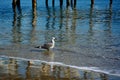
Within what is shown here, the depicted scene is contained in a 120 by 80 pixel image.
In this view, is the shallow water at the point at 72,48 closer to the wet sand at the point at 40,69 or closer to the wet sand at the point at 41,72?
the wet sand at the point at 40,69

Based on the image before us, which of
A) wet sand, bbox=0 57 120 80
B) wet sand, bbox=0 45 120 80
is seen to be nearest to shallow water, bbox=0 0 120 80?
Answer: wet sand, bbox=0 45 120 80

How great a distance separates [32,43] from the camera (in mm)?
14453

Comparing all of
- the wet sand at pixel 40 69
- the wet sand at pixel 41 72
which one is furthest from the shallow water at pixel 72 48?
the wet sand at pixel 41 72

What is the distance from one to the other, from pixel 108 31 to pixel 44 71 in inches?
397

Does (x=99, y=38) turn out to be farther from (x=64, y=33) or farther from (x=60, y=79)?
(x=60, y=79)

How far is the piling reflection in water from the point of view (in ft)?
27.2

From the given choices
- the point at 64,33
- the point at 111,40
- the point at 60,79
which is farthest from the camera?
the point at 64,33

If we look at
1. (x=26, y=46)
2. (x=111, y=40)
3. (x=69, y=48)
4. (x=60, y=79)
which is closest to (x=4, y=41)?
(x=26, y=46)

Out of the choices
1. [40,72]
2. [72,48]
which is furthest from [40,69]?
[72,48]

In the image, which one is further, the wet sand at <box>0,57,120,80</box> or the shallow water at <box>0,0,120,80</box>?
the shallow water at <box>0,0,120,80</box>

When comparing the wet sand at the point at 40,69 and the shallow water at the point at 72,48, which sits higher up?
the wet sand at the point at 40,69

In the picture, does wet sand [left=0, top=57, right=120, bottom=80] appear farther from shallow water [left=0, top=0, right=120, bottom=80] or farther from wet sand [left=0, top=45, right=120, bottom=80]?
shallow water [left=0, top=0, right=120, bottom=80]

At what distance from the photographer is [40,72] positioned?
886 centimetres

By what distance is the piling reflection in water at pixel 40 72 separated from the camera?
8.30m
